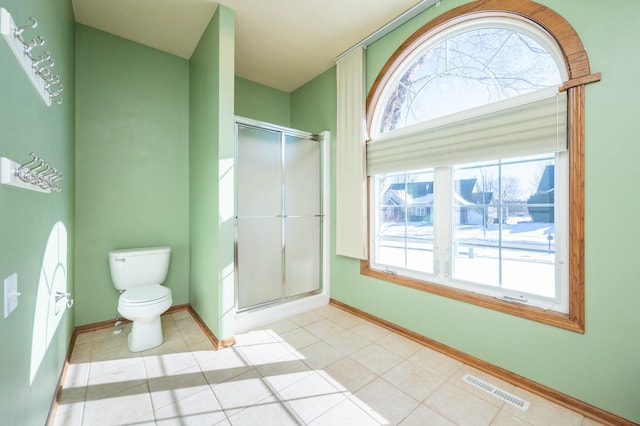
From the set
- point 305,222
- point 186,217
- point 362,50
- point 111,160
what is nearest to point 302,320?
point 305,222

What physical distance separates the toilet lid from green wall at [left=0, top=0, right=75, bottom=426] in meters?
0.43

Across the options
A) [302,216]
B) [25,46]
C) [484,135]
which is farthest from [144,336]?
[484,135]

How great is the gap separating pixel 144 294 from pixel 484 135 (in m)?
2.94

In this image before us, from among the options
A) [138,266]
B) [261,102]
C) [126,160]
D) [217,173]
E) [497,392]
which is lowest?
[497,392]

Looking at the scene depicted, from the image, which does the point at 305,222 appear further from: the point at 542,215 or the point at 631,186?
the point at 631,186

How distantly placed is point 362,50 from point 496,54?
4.08 feet

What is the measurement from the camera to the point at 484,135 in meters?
1.94

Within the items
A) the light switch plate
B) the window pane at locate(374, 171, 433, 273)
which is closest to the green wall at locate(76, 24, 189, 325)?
the light switch plate

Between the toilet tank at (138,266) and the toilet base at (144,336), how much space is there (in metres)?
0.44

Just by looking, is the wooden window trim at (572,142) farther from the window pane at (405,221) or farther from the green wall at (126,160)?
the green wall at (126,160)

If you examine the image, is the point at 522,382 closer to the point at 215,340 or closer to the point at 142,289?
the point at 215,340

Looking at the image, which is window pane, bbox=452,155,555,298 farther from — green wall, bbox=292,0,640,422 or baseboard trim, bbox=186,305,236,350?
baseboard trim, bbox=186,305,236,350

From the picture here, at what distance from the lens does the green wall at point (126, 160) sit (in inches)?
98.3

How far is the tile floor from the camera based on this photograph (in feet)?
5.02
